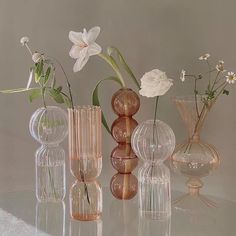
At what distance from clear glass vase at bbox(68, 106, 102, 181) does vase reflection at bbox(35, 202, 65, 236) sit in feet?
0.43

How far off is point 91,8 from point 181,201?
0.71 m

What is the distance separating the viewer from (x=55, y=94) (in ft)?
5.12

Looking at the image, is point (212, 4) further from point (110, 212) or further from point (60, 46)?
point (110, 212)

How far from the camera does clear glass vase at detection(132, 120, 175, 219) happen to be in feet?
4.82

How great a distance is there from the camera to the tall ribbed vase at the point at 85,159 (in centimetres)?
145

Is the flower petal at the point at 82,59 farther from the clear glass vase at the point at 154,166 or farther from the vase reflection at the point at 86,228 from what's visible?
the vase reflection at the point at 86,228

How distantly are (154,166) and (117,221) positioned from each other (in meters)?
0.18

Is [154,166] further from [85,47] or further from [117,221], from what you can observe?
[85,47]

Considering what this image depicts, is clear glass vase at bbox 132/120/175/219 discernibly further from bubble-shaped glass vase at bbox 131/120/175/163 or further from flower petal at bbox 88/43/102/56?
flower petal at bbox 88/43/102/56

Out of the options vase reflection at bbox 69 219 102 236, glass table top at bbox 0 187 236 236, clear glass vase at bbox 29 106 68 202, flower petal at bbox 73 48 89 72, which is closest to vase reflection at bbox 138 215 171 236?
glass table top at bbox 0 187 236 236

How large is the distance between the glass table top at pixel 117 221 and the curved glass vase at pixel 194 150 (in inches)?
3.7

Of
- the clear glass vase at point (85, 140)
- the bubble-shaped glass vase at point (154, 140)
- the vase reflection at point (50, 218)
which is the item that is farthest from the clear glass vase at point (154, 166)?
the vase reflection at point (50, 218)

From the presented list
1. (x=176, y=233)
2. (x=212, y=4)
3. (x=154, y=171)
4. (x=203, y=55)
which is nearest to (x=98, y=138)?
(x=154, y=171)

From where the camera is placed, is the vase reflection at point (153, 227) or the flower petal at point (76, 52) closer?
the vase reflection at point (153, 227)
